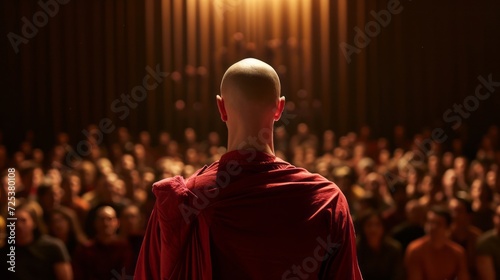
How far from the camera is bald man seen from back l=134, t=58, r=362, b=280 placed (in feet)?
4.78

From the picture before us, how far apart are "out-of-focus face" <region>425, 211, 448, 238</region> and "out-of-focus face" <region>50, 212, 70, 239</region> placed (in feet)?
7.50

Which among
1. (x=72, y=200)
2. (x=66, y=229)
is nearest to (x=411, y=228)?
(x=66, y=229)

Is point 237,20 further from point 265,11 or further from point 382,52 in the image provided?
point 382,52

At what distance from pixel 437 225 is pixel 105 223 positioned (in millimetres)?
1977

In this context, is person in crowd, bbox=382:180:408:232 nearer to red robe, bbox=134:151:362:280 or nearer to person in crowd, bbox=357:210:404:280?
person in crowd, bbox=357:210:404:280

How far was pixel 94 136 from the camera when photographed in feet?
35.1

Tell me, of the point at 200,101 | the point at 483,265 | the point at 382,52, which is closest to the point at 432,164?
the point at 483,265

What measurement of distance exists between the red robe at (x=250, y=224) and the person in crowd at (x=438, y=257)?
3.55m

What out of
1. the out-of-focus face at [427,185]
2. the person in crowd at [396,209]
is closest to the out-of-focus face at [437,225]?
the person in crowd at [396,209]

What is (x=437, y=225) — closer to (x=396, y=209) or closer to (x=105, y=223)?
(x=396, y=209)

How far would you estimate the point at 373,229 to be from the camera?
5.08 m

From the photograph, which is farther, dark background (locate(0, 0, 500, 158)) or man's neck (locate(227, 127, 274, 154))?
dark background (locate(0, 0, 500, 158))

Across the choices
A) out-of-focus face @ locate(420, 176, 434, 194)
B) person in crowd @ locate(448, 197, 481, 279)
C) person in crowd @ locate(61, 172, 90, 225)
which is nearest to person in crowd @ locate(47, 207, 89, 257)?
person in crowd @ locate(61, 172, 90, 225)

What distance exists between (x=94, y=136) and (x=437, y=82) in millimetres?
5003
